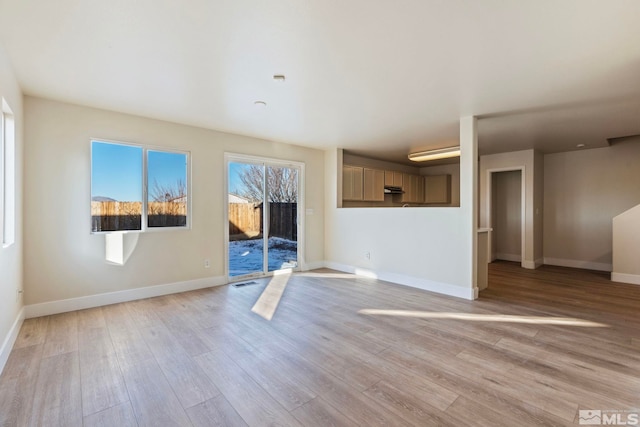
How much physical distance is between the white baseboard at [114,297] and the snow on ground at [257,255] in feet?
1.26

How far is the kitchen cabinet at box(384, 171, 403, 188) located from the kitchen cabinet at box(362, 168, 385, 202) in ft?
0.44

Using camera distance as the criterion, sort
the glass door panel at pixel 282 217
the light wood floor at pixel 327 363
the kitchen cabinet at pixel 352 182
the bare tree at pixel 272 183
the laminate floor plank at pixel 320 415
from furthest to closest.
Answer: the kitchen cabinet at pixel 352 182, the glass door panel at pixel 282 217, the bare tree at pixel 272 183, the light wood floor at pixel 327 363, the laminate floor plank at pixel 320 415

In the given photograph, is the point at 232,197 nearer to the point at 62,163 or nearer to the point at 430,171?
the point at 62,163

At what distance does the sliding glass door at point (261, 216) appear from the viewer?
16.5 ft

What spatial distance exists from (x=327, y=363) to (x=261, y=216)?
11.1 ft

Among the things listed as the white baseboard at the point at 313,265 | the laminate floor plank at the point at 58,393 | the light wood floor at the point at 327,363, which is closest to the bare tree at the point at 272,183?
the white baseboard at the point at 313,265

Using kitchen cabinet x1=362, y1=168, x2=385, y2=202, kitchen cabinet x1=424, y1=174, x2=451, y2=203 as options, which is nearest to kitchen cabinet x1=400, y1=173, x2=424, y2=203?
kitchen cabinet x1=424, y1=174, x2=451, y2=203

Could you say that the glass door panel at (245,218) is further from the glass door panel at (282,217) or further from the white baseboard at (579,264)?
the white baseboard at (579,264)

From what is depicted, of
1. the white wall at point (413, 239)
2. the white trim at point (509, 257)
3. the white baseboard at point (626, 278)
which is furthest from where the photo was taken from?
the white trim at point (509, 257)

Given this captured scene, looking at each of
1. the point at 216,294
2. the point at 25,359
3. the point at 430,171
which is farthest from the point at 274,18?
the point at 430,171

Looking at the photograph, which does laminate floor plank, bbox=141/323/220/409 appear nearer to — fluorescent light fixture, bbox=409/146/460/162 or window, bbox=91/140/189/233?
window, bbox=91/140/189/233

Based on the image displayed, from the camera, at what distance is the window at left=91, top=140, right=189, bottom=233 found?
378 cm

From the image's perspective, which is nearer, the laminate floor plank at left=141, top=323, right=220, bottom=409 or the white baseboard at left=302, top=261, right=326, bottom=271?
the laminate floor plank at left=141, top=323, right=220, bottom=409

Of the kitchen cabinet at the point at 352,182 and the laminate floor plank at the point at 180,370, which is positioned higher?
the kitchen cabinet at the point at 352,182
